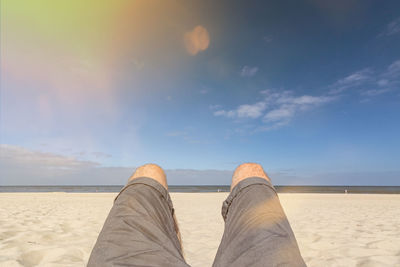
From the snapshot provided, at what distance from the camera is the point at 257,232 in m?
1.18

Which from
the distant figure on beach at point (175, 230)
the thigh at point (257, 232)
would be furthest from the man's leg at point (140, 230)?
the thigh at point (257, 232)

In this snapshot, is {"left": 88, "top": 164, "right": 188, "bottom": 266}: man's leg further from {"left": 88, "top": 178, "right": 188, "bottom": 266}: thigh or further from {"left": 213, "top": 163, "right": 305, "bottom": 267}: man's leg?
{"left": 213, "top": 163, "right": 305, "bottom": 267}: man's leg

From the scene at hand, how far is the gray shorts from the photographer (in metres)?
1.10

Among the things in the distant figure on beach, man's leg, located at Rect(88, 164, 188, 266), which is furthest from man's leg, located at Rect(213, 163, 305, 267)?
man's leg, located at Rect(88, 164, 188, 266)

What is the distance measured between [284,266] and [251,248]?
16 centimetres

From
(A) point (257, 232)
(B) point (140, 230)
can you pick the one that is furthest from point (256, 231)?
(B) point (140, 230)

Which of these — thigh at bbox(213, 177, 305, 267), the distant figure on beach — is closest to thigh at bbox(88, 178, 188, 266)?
the distant figure on beach

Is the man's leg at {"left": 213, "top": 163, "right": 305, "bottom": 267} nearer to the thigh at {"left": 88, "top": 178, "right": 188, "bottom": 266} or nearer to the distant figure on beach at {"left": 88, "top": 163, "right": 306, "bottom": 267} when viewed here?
the distant figure on beach at {"left": 88, "top": 163, "right": 306, "bottom": 267}

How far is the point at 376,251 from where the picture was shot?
315cm

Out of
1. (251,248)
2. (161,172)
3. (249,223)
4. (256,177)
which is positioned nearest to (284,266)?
(251,248)

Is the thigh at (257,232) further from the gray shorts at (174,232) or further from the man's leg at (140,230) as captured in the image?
the man's leg at (140,230)

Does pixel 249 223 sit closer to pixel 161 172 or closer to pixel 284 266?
pixel 284 266

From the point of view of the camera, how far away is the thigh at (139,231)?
115 centimetres

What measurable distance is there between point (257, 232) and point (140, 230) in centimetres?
60
